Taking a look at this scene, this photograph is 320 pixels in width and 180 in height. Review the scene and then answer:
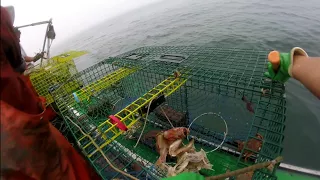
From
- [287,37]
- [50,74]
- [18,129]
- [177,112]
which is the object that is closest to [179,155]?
[177,112]

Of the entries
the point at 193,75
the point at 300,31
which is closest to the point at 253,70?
the point at 193,75

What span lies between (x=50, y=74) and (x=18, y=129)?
4.51 metres

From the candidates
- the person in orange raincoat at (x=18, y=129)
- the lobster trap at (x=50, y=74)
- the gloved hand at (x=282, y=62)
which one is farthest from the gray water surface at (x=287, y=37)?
the lobster trap at (x=50, y=74)

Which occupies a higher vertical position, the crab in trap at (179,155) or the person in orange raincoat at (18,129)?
the person in orange raincoat at (18,129)

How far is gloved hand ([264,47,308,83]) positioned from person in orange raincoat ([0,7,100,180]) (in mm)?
2080

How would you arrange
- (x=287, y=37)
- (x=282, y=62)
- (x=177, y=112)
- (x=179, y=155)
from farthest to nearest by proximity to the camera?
(x=287, y=37) < (x=177, y=112) < (x=179, y=155) < (x=282, y=62)

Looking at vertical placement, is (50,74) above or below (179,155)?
above

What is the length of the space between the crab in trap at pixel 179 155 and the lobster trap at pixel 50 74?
10.5ft

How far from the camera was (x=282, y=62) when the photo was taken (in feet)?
5.86

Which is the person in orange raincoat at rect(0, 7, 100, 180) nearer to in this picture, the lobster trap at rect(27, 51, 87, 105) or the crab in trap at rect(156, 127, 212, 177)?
the crab in trap at rect(156, 127, 212, 177)

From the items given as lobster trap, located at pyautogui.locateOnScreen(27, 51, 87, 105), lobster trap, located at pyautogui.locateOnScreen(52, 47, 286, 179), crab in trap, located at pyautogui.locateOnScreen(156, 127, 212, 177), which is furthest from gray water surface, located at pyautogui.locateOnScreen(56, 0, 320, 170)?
lobster trap, located at pyautogui.locateOnScreen(27, 51, 87, 105)

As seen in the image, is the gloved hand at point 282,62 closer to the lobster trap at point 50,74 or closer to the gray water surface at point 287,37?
the gray water surface at point 287,37

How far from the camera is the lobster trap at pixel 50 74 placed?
4.90m

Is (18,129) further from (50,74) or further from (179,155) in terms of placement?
(50,74)
